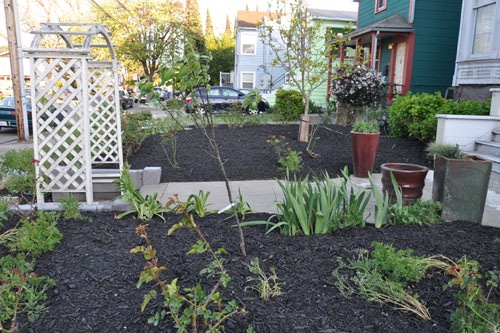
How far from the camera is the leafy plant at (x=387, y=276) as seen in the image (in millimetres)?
2504

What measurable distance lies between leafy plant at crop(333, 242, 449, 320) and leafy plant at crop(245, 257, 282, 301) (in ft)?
1.32

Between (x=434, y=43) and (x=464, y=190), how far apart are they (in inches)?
459

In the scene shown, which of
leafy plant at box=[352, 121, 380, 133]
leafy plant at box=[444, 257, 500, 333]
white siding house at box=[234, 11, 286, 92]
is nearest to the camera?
leafy plant at box=[444, 257, 500, 333]

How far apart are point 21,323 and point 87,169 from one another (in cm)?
243

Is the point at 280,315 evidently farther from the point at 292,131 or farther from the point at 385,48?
the point at 385,48

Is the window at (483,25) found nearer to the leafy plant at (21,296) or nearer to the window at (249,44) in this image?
the leafy plant at (21,296)

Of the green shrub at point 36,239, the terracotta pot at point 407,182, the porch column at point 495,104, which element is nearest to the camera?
the green shrub at point 36,239

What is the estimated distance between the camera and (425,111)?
8.34m

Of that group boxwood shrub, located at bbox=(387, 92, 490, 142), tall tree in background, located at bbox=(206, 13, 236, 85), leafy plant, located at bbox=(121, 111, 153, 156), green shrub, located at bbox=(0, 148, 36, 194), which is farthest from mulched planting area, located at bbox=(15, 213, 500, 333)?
tall tree in background, located at bbox=(206, 13, 236, 85)

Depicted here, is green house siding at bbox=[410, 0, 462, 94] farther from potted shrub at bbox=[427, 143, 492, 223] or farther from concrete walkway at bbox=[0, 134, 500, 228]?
potted shrub at bbox=[427, 143, 492, 223]

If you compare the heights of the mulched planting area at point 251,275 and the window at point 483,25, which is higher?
the window at point 483,25

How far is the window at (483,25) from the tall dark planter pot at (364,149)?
5.36 meters

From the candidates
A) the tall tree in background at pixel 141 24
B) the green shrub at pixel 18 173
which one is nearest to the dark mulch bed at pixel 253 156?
the green shrub at pixel 18 173

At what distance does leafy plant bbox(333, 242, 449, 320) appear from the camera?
8.21ft
